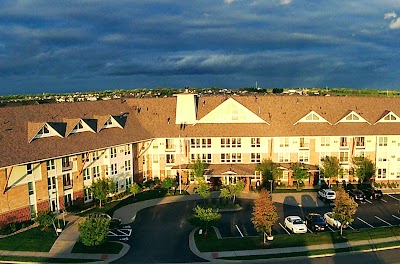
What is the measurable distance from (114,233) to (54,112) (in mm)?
18314

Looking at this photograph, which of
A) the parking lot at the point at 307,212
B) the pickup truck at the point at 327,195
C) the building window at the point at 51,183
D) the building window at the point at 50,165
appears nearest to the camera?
the parking lot at the point at 307,212

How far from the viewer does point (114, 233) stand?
37.0 m

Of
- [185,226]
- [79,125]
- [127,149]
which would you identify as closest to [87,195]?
[127,149]

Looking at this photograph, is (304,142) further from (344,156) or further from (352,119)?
(352,119)

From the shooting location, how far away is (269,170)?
5053cm

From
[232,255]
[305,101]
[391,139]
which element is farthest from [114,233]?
[391,139]

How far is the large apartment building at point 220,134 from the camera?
1865 inches

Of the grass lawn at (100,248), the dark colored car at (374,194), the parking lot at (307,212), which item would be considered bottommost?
the grass lawn at (100,248)

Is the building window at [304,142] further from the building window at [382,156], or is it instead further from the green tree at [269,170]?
the building window at [382,156]

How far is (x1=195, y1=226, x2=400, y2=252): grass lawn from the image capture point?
Answer: 32.9 meters

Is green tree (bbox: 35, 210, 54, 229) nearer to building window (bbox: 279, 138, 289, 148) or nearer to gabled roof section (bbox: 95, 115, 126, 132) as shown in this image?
gabled roof section (bbox: 95, 115, 126, 132)

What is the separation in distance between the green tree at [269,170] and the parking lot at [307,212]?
10.4 feet

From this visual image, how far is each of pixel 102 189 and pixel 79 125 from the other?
8.23m

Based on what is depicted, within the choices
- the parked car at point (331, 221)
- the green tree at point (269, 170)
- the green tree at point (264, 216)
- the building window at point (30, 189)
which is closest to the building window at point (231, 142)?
the green tree at point (269, 170)
